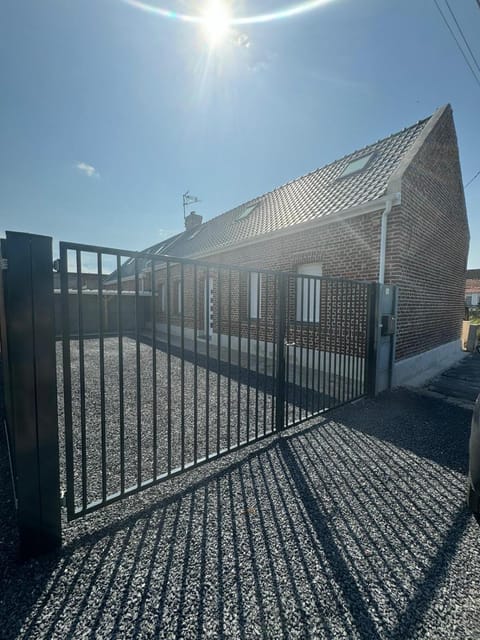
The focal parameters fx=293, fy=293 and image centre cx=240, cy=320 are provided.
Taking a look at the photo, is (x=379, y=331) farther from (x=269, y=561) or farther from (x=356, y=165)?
(x=356, y=165)

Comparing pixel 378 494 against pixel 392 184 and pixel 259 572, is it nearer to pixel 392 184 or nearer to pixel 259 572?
pixel 259 572

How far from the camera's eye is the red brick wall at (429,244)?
18.3ft

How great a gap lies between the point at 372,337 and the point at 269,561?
3884 millimetres

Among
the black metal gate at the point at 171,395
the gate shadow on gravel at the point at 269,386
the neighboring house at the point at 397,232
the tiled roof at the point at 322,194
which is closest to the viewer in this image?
the black metal gate at the point at 171,395

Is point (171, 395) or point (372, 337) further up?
point (372, 337)

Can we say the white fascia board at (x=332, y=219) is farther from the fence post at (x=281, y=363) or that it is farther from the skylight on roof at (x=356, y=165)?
the fence post at (x=281, y=363)

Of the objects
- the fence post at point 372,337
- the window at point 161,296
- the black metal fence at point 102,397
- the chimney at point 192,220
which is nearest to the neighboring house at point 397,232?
the fence post at point 372,337

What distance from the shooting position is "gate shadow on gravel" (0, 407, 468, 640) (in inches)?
56.7

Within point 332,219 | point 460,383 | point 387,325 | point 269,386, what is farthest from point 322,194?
point 460,383

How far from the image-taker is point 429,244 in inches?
260

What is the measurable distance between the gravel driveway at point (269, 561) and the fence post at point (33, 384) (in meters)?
0.27

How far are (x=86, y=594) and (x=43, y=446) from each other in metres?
0.83

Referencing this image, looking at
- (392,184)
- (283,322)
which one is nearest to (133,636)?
(283,322)

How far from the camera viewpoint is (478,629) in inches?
56.1
